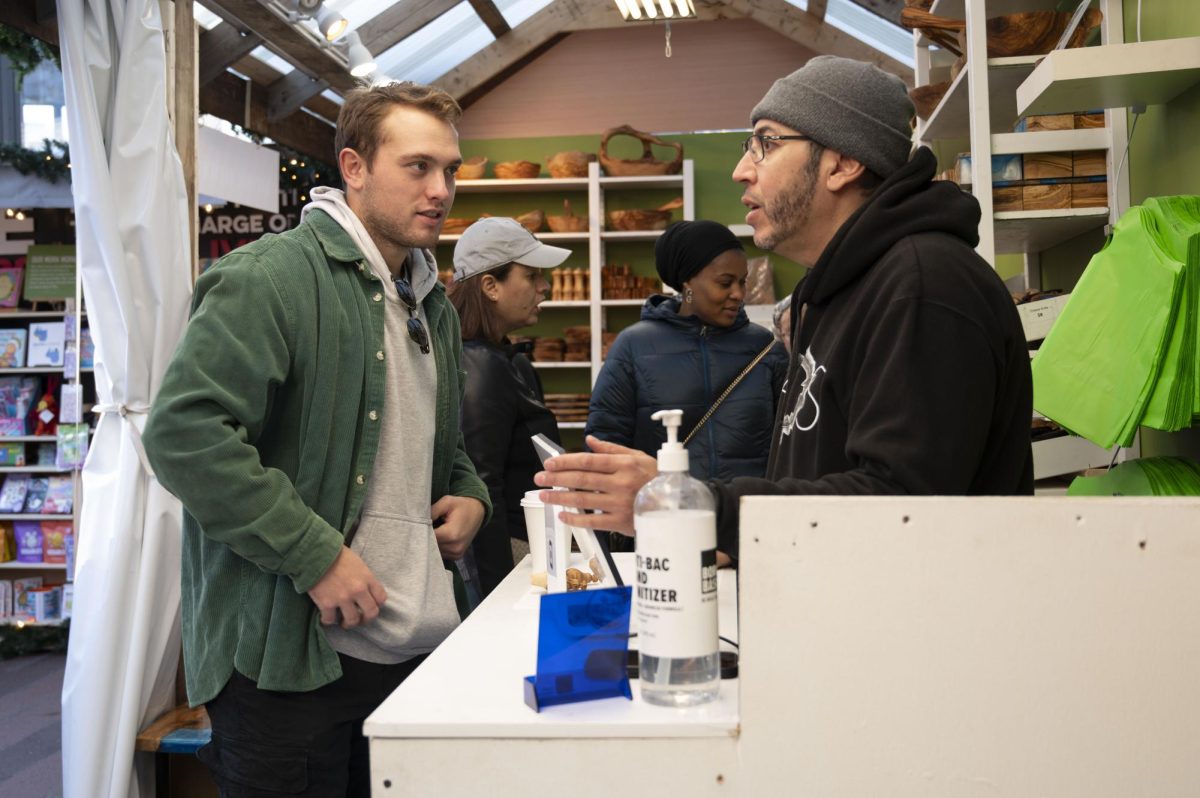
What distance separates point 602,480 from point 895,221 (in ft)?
1.94

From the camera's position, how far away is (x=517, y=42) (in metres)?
8.11

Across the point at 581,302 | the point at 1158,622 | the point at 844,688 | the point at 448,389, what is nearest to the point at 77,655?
the point at 448,389

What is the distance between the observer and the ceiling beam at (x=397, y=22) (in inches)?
264

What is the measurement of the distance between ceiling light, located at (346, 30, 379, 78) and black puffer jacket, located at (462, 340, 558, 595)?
2.85 m

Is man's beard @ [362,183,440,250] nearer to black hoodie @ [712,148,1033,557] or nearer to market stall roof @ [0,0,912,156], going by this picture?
black hoodie @ [712,148,1033,557]

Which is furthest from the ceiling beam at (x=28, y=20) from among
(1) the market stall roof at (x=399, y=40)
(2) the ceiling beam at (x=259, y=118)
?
(2) the ceiling beam at (x=259, y=118)

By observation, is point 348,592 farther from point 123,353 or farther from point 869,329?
point 123,353

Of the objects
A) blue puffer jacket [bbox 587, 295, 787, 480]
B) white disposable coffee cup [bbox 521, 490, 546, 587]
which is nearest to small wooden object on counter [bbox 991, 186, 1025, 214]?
blue puffer jacket [bbox 587, 295, 787, 480]

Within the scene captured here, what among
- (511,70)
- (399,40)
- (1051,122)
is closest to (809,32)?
(511,70)

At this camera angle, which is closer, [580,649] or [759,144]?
[580,649]

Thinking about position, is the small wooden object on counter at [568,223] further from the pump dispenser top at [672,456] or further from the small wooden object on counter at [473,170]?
the pump dispenser top at [672,456]

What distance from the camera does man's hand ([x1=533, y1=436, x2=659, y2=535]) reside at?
1299mm

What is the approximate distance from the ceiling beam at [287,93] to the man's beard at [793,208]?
523 cm

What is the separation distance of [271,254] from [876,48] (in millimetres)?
6596
